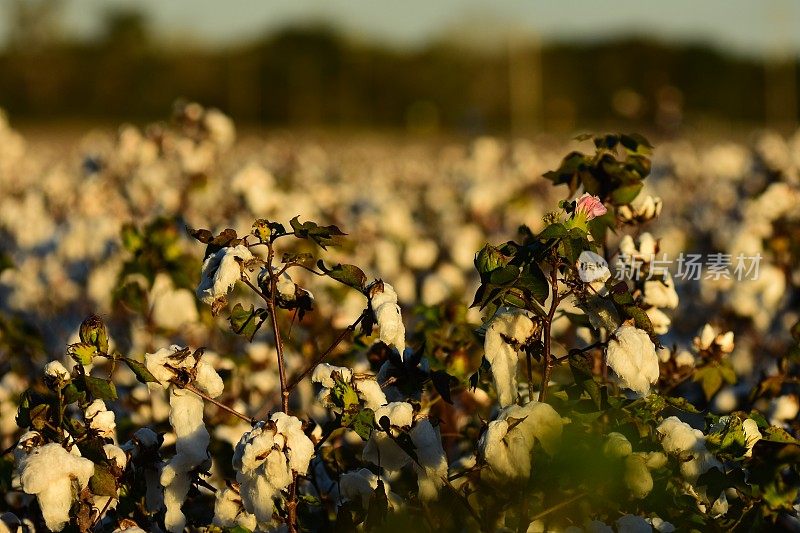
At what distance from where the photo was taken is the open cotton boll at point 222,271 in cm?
172

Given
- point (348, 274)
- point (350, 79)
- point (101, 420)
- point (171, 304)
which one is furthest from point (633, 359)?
point (350, 79)

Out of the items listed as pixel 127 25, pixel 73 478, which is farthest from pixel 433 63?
pixel 73 478

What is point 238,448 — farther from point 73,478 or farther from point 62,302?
point 62,302

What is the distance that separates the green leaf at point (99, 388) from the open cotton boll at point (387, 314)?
1.33ft

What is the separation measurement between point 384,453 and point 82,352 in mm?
451

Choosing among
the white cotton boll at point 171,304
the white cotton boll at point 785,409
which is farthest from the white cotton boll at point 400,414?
the white cotton boll at point 171,304

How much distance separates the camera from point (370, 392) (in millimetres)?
1790

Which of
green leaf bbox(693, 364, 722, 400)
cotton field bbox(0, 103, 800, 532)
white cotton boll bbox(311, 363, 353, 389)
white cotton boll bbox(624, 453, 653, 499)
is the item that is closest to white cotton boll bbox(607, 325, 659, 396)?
cotton field bbox(0, 103, 800, 532)

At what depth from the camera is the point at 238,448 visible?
5.37 ft

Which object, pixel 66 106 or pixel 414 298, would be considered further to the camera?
pixel 66 106

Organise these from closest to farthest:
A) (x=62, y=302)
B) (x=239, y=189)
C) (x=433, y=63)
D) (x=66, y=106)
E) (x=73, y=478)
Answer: (x=73, y=478), (x=239, y=189), (x=62, y=302), (x=66, y=106), (x=433, y=63)

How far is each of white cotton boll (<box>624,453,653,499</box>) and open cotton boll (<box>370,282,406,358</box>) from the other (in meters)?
0.36

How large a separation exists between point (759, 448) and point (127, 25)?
5651 centimetres

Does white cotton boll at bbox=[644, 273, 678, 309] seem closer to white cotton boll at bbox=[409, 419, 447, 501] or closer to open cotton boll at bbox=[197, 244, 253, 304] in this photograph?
white cotton boll at bbox=[409, 419, 447, 501]
